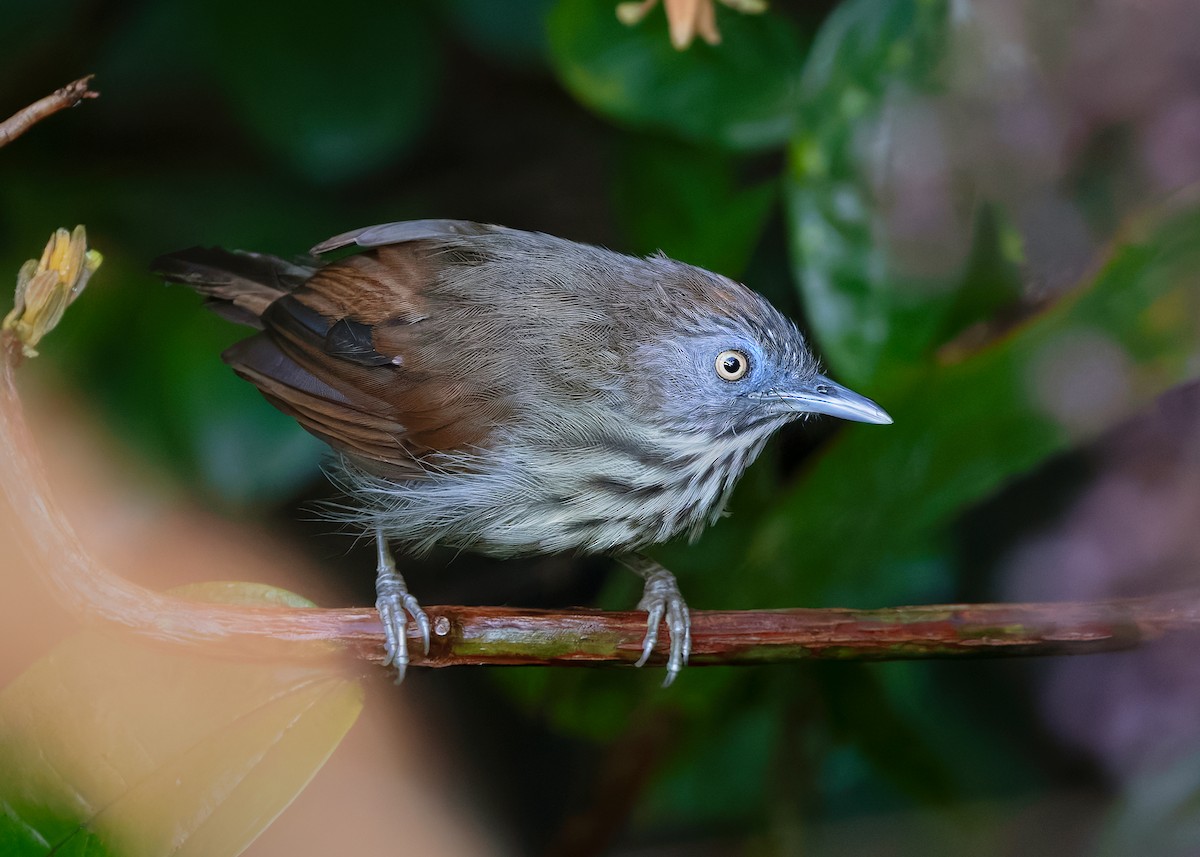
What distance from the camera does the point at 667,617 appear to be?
1.56 metres

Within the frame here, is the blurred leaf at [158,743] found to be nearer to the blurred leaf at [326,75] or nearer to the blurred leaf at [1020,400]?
the blurred leaf at [1020,400]

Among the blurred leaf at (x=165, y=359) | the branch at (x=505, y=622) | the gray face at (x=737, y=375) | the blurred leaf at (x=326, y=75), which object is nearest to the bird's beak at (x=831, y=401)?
the gray face at (x=737, y=375)

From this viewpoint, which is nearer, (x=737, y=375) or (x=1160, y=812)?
(x=737, y=375)

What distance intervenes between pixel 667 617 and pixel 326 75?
1067 millimetres

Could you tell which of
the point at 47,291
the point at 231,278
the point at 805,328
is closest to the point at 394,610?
the point at 231,278

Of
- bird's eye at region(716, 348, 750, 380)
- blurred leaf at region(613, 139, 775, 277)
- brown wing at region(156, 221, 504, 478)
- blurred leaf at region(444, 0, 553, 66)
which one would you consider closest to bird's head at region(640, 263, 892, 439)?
bird's eye at region(716, 348, 750, 380)

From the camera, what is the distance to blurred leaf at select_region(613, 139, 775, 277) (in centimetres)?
186

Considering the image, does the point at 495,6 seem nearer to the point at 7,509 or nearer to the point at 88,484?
the point at 88,484

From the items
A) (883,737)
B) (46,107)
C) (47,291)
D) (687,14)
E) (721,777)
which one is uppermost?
(687,14)

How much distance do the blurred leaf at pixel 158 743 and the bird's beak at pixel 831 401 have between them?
2.10 feet

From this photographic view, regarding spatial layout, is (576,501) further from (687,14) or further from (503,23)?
(503,23)

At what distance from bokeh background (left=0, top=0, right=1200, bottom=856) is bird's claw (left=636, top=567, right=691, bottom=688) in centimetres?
16

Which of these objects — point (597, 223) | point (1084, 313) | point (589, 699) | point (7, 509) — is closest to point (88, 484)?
point (7, 509)

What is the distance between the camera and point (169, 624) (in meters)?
1.16
